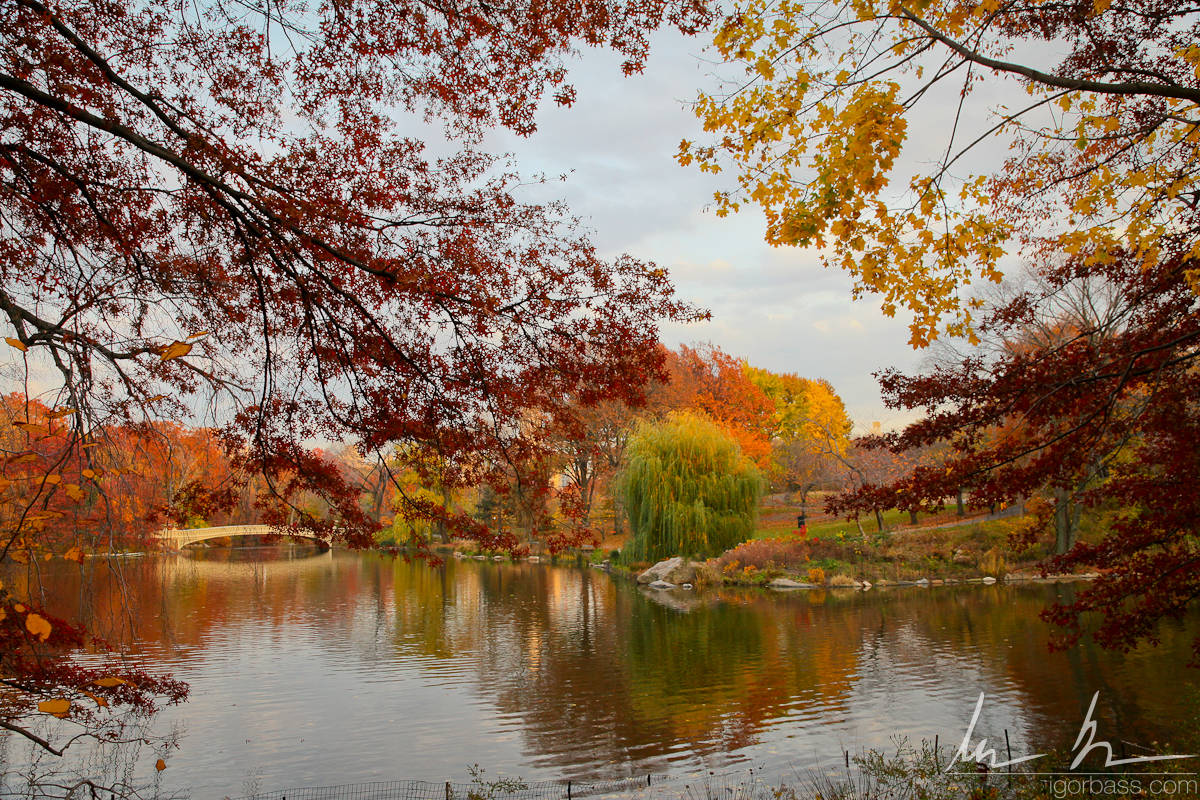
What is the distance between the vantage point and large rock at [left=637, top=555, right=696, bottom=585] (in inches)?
964

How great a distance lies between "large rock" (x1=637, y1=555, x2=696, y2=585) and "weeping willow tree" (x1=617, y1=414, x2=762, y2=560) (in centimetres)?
110

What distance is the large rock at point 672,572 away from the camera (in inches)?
964

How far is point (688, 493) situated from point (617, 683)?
15022 mm

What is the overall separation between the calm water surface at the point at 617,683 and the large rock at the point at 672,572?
12.8 feet

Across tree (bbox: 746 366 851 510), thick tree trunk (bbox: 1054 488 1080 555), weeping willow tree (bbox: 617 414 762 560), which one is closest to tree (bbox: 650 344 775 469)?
tree (bbox: 746 366 851 510)

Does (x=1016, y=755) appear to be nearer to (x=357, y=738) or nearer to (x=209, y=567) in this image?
(x=357, y=738)

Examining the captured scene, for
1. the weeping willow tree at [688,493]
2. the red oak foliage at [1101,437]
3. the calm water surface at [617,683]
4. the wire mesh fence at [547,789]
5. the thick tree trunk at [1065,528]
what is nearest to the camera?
the red oak foliage at [1101,437]

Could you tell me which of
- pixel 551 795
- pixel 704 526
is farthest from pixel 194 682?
pixel 704 526

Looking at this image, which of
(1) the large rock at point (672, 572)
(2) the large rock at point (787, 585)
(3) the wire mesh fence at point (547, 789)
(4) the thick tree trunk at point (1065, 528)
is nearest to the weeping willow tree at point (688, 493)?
(1) the large rock at point (672, 572)

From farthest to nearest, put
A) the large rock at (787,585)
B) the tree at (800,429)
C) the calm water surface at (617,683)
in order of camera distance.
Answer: the tree at (800,429)
the large rock at (787,585)
the calm water surface at (617,683)

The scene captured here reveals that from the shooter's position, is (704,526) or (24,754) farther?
(704,526)

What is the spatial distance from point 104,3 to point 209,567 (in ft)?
102

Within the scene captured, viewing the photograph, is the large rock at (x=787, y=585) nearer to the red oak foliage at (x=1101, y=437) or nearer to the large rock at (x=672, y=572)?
the large rock at (x=672, y=572)

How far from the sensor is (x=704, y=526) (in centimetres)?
2611
